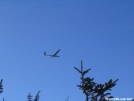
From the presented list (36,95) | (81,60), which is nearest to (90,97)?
(81,60)

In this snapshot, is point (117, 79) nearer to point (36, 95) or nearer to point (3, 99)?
point (36, 95)

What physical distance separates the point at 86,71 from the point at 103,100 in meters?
2.90

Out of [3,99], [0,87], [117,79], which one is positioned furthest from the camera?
[3,99]

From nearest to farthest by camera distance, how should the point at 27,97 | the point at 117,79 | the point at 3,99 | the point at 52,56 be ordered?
1. the point at 117,79
2. the point at 3,99
3. the point at 27,97
4. the point at 52,56

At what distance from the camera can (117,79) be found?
1770 centimetres

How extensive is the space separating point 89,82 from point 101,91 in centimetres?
134

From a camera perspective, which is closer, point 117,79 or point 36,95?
point 117,79

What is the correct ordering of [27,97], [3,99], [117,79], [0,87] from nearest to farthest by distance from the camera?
[117,79]
[0,87]
[3,99]
[27,97]

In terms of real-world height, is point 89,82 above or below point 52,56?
below

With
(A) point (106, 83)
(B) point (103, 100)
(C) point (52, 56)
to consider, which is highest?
(C) point (52, 56)

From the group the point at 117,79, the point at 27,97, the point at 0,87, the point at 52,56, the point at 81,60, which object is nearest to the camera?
the point at 117,79

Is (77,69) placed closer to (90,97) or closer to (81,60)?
(81,60)

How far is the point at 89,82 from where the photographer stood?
1811 centimetres

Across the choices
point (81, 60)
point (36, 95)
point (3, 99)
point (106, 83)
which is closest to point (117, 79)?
point (106, 83)
